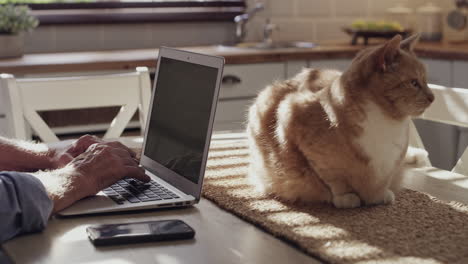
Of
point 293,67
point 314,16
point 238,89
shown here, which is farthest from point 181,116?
point 314,16

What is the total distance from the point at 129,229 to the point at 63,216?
160 millimetres

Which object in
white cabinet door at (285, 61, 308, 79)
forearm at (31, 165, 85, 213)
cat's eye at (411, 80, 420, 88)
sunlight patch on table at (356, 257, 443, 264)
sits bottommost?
white cabinet door at (285, 61, 308, 79)

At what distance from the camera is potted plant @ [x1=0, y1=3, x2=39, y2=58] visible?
2787 mm

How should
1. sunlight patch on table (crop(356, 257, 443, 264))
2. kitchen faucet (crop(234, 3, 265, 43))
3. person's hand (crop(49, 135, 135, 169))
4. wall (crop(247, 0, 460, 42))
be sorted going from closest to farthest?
sunlight patch on table (crop(356, 257, 443, 264)) → person's hand (crop(49, 135, 135, 169)) → kitchen faucet (crop(234, 3, 265, 43)) → wall (crop(247, 0, 460, 42))

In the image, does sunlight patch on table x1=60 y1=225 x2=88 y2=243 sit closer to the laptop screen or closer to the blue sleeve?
the blue sleeve

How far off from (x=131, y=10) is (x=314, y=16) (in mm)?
1062

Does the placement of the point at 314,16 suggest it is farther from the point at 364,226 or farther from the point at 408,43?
the point at 364,226

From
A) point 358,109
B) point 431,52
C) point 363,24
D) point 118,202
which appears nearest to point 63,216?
point 118,202

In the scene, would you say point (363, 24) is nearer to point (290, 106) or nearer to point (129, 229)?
point (290, 106)

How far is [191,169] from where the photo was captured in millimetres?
1153

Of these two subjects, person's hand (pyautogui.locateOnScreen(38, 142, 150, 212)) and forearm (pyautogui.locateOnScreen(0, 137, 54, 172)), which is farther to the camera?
forearm (pyautogui.locateOnScreen(0, 137, 54, 172))

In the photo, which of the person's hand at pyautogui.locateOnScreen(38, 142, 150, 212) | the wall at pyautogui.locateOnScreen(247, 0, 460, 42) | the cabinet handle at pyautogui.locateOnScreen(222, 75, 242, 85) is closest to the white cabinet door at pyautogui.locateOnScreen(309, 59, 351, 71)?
the cabinet handle at pyautogui.locateOnScreen(222, 75, 242, 85)

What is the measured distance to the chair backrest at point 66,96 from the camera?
1849 mm

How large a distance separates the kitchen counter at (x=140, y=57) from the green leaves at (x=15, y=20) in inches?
5.3
